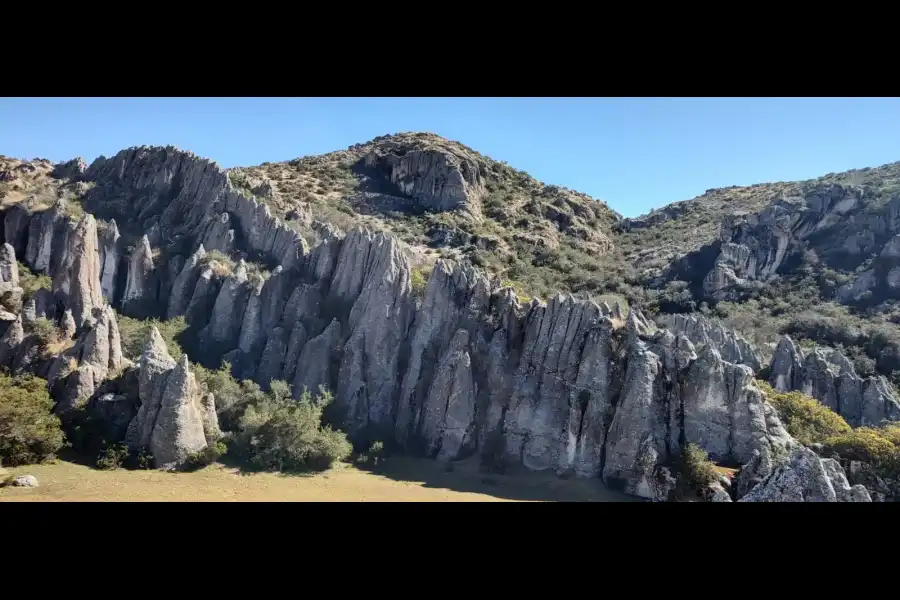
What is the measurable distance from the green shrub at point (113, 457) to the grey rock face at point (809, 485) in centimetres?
1747

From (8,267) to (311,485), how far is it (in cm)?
1759

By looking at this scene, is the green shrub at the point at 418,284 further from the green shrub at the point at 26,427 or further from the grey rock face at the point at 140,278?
the grey rock face at the point at 140,278

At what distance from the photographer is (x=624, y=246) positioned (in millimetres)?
63594

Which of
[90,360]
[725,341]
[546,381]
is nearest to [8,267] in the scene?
[90,360]

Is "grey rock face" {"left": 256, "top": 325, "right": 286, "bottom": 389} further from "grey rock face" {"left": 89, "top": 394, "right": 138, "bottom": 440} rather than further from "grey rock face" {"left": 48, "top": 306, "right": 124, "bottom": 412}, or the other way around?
"grey rock face" {"left": 89, "top": 394, "right": 138, "bottom": 440}

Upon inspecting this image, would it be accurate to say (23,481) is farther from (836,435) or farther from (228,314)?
(836,435)

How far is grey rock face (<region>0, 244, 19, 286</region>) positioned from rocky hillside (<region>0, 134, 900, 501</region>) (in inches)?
4.8

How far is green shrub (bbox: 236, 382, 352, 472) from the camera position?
1822 centimetres

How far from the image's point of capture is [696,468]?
49.4 ft

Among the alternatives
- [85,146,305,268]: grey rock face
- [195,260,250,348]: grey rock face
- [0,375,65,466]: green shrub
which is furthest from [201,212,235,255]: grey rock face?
[0,375,65,466]: green shrub
